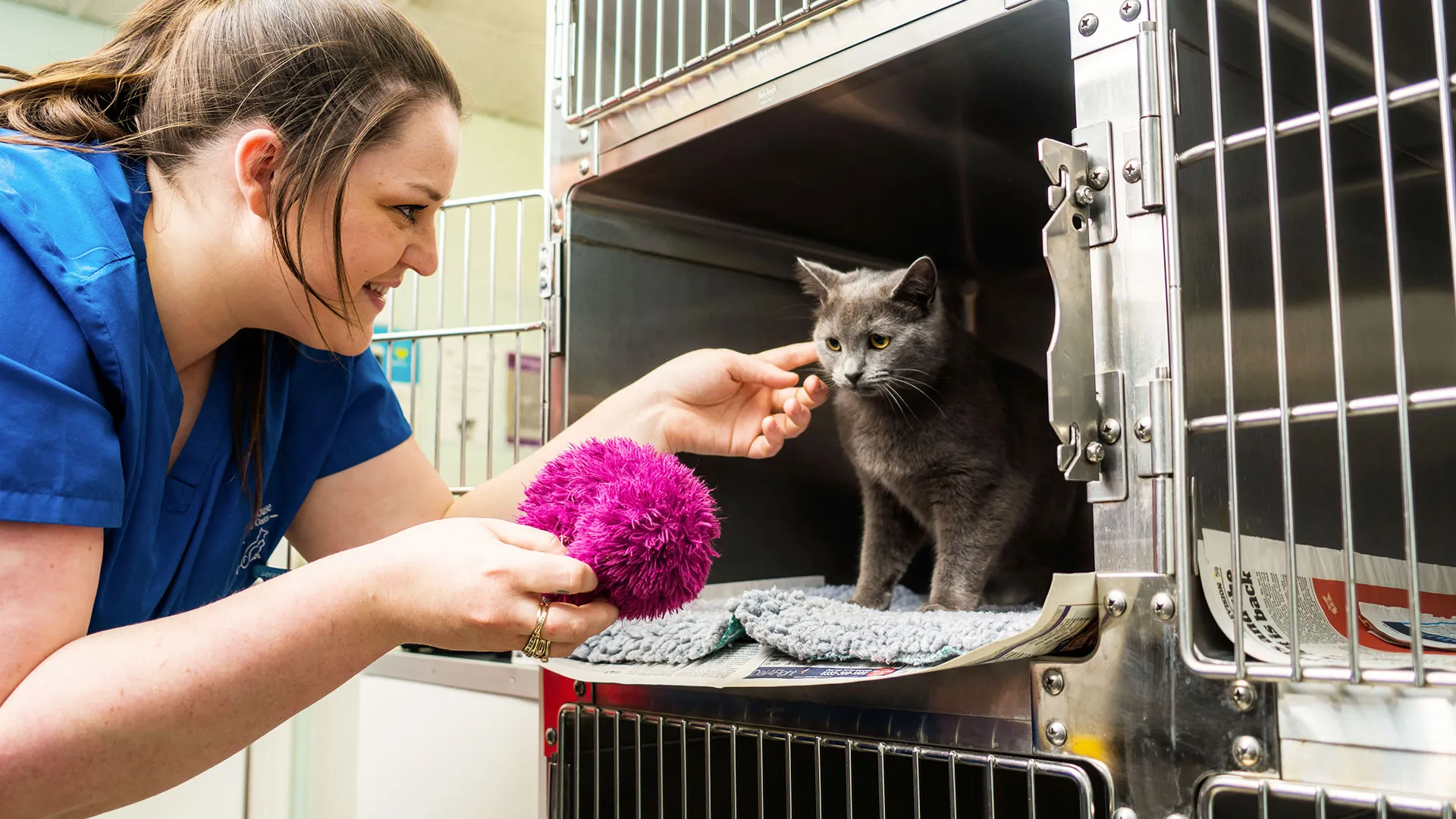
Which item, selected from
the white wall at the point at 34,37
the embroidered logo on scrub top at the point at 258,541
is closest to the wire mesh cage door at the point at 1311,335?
the embroidered logo on scrub top at the point at 258,541

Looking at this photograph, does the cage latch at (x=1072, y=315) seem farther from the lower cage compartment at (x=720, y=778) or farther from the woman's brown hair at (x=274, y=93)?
the woman's brown hair at (x=274, y=93)

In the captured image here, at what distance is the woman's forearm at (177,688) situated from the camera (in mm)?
541

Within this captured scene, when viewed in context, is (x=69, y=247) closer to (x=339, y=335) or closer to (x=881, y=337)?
(x=339, y=335)

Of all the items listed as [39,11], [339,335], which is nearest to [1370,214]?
[339,335]

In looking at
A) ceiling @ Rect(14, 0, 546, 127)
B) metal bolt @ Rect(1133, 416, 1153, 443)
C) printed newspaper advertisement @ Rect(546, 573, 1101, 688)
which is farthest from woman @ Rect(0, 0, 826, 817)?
ceiling @ Rect(14, 0, 546, 127)

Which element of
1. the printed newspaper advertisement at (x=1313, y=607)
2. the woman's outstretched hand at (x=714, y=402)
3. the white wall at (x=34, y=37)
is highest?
the white wall at (x=34, y=37)

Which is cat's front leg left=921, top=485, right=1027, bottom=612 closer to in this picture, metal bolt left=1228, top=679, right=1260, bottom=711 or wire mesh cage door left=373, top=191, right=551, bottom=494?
metal bolt left=1228, top=679, right=1260, bottom=711

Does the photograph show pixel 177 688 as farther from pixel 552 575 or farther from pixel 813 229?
pixel 813 229

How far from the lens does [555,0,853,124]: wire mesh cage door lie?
854mm

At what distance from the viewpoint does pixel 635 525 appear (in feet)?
1.86

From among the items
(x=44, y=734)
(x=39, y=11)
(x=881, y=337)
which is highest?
(x=39, y=11)

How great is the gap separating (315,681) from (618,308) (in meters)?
0.55

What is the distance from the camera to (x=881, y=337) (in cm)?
103

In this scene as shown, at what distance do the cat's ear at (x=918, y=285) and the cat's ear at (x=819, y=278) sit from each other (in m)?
0.08
